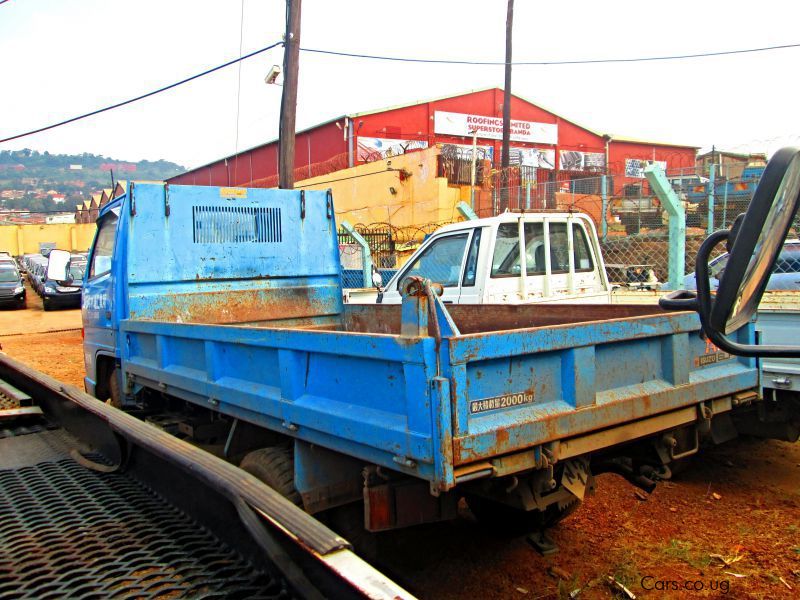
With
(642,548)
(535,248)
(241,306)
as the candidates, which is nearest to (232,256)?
(241,306)

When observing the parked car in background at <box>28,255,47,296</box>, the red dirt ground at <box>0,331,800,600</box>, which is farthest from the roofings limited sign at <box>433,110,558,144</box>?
the red dirt ground at <box>0,331,800,600</box>

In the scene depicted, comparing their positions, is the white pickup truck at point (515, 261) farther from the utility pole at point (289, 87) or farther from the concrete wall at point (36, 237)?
the concrete wall at point (36, 237)

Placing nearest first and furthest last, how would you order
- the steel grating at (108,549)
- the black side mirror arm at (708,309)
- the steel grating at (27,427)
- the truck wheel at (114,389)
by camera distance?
the black side mirror arm at (708,309), the steel grating at (108,549), the steel grating at (27,427), the truck wheel at (114,389)

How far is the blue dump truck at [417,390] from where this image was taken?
261 cm

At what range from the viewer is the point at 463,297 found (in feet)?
21.0

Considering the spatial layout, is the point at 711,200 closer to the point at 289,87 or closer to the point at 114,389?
the point at 289,87

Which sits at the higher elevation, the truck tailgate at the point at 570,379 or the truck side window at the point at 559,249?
the truck side window at the point at 559,249

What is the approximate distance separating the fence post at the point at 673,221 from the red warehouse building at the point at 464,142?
1773cm

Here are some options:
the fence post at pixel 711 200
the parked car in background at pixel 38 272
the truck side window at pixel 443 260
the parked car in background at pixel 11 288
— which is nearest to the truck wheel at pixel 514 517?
the truck side window at pixel 443 260

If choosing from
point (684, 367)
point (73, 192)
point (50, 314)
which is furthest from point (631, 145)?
point (73, 192)

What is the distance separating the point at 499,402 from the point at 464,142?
30.4 metres

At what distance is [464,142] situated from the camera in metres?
31.9

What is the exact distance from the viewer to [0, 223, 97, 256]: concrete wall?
52.0 meters

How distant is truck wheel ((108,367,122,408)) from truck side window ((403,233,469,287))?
9.44 ft
